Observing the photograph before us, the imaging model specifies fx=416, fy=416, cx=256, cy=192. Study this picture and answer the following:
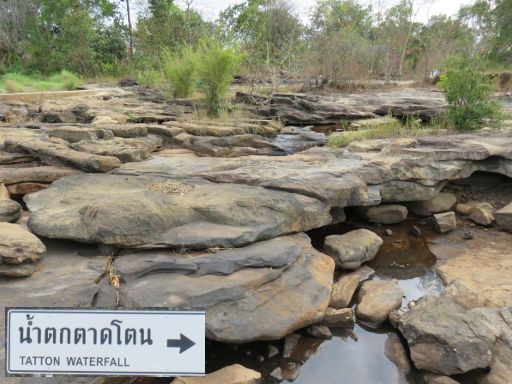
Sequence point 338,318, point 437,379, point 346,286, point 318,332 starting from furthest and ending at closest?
point 346,286 → point 338,318 → point 318,332 → point 437,379

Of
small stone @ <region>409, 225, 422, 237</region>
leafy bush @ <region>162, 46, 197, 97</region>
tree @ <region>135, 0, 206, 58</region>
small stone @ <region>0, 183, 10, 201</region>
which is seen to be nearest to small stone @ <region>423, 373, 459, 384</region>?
small stone @ <region>409, 225, 422, 237</region>

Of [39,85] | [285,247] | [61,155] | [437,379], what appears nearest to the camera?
[437,379]

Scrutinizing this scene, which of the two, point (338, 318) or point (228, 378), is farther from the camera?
point (338, 318)

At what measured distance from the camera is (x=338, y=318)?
9.77ft

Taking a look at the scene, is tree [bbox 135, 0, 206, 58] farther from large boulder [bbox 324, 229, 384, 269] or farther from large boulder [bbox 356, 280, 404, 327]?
large boulder [bbox 356, 280, 404, 327]

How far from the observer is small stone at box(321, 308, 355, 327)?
2.97 m

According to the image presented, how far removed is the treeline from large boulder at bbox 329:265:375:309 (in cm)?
1219

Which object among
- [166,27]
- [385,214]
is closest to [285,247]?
[385,214]

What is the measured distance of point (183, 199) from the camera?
3.39m

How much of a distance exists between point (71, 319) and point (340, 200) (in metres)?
2.91

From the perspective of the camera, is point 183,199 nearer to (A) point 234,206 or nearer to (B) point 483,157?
(A) point 234,206

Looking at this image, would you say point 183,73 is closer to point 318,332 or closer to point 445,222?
point 445,222

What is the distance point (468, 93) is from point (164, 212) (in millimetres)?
5488

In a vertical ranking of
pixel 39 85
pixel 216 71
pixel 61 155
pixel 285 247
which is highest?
pixel 216 71
